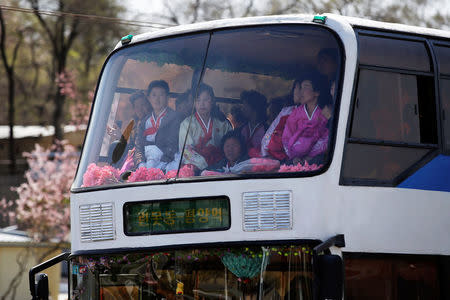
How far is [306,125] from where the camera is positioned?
24.4 ft

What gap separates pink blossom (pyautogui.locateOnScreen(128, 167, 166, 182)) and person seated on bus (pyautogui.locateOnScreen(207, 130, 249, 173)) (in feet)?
1.59

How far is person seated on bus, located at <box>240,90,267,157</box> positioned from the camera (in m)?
7.53

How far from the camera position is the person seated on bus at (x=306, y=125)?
7309 mm

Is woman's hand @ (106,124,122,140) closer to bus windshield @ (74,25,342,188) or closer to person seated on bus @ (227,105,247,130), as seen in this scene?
bus windshield @ (74,25,342,188)

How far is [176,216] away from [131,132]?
124 cm

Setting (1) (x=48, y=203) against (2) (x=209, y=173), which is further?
(1) (x=48, y=203)

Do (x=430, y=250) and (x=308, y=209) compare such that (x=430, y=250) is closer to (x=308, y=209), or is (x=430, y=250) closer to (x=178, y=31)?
(x=308, y=209)

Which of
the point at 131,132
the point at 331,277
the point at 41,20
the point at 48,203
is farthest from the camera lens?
the point at 41,20

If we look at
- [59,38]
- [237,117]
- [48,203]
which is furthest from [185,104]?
[59,38]

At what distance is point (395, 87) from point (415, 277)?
1.67 metres

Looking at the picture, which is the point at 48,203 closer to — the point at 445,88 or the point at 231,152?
the point at 231,152

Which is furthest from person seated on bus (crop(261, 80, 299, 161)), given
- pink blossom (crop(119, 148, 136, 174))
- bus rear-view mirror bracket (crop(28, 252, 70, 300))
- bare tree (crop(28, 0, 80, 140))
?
bare tree (crop(28, 0, 80, 140))

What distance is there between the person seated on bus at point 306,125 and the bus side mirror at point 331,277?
40.0 inches

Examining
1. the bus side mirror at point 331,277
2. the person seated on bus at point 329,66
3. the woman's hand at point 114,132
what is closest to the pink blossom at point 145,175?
the woman's hand at point 114,132
